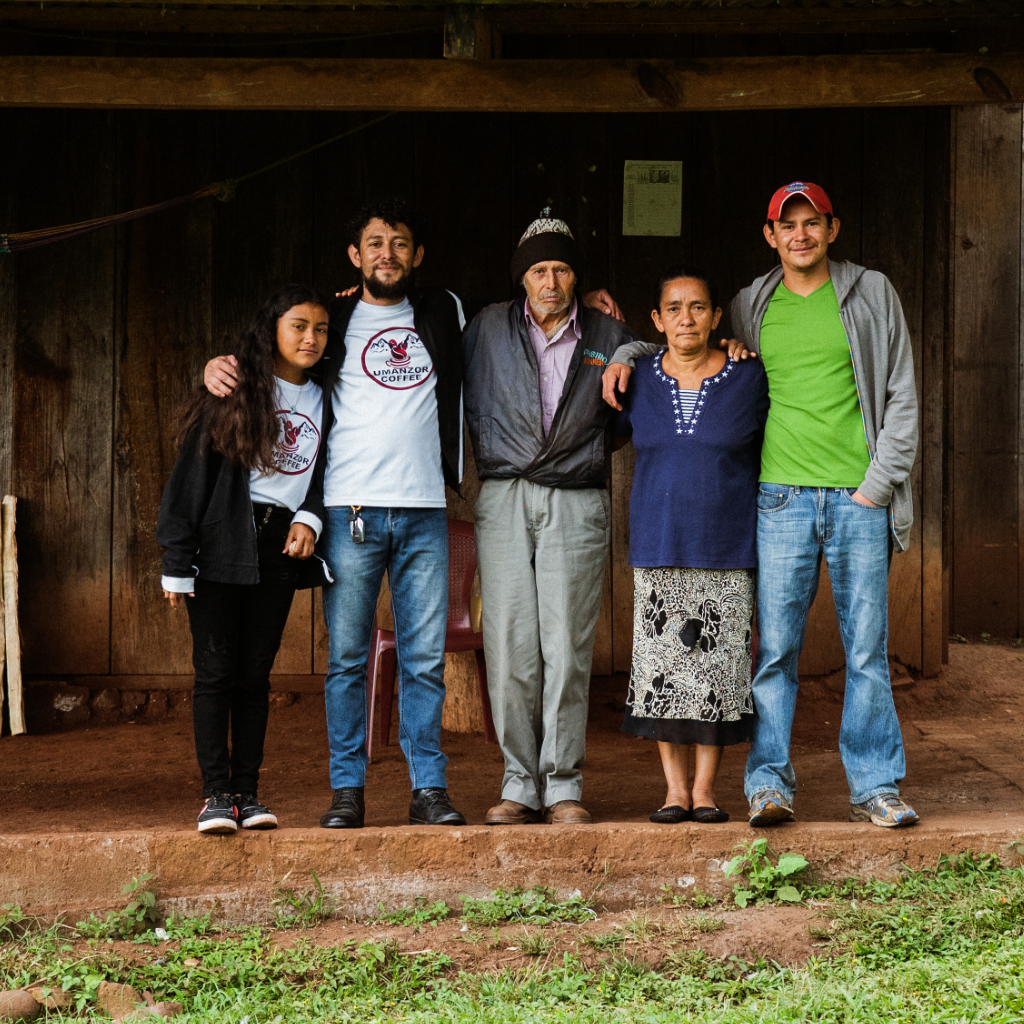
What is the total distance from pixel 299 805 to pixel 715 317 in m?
2.15

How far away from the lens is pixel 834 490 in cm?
339

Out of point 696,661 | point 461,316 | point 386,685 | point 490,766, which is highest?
point 461,316

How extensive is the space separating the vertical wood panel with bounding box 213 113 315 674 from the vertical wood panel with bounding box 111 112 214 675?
68 mm

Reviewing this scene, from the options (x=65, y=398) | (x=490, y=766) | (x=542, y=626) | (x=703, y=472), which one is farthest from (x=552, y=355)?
(x=65, y=398)

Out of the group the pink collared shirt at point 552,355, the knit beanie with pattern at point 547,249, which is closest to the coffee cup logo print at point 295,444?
the pink collared shirt at point 552,355

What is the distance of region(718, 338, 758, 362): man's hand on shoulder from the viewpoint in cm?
346

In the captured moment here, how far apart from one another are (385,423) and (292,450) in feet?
0.95

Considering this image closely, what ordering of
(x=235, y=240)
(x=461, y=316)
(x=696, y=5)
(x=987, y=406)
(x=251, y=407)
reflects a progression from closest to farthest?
1. (x=251, y=407)
2. (x=461, y=316)
3. (x=696, y=5)
4. (x=235, y=240)
5. (x=987, y=406)

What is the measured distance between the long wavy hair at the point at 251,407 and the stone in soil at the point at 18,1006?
58.3 inches

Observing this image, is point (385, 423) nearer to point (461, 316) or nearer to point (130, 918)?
point (461, 316)

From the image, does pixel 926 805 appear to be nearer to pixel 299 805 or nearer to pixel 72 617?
pixel 299 805

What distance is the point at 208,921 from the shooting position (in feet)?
10.7

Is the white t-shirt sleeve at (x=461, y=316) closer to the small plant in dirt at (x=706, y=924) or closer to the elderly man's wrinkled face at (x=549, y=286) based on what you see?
the elderly man's wrinkled face at (x=549, y=286)

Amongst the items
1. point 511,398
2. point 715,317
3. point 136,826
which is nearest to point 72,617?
point 136,826
